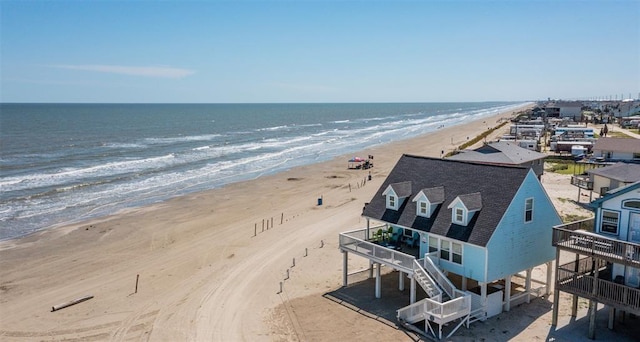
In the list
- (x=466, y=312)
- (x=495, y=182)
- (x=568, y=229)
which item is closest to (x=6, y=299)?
(x=466, y=312)

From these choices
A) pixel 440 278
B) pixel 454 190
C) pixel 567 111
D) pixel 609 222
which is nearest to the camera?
pixel 609 222

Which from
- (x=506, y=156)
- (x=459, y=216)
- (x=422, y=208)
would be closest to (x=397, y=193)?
(x=422, y=208)

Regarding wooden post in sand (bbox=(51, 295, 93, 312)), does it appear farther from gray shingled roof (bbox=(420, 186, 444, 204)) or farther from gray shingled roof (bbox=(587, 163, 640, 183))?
gray shingled roof (bbox=(587, 163, 640, 183))

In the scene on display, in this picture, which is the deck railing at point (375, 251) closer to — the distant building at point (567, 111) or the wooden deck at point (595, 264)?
the wooden deck at point (595, 264)

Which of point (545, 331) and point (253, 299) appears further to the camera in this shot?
point (253, 299)

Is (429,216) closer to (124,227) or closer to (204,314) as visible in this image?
(204,314)

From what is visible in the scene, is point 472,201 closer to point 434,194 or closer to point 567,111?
point 434,194
